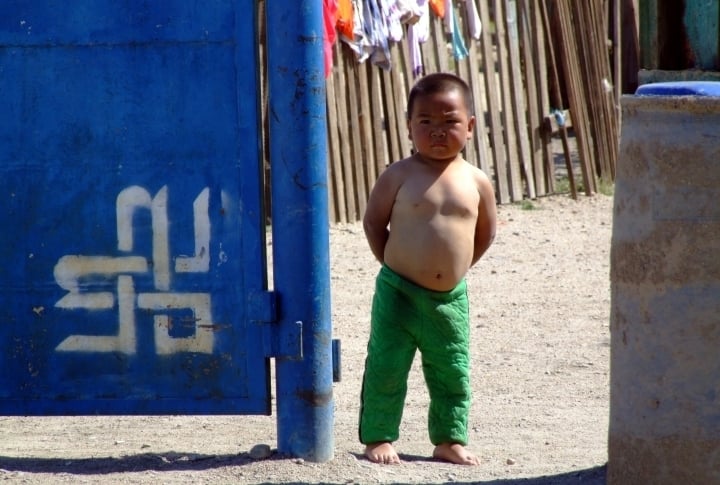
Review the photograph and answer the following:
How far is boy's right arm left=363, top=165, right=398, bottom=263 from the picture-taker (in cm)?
450

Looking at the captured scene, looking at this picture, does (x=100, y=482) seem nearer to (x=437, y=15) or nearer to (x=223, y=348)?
(x=223, y=348)

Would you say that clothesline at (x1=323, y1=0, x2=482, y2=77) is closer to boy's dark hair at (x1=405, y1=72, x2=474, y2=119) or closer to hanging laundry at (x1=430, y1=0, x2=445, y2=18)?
hanging laundry at (x1=430, y1=0, x2=445, y2=18)

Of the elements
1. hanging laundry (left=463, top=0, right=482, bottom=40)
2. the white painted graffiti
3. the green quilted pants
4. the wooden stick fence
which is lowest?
the green quilted pants

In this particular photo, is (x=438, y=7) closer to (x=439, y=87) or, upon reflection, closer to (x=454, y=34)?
(x=454, y=34)

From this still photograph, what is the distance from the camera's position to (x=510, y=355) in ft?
20.2

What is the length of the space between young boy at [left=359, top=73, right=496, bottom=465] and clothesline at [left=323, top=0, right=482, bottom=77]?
4384 millimetres

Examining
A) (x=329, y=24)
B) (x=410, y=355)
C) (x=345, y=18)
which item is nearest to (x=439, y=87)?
(x=410, y=355)

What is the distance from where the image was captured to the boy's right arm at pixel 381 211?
14.8 ft

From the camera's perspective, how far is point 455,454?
14.4ft

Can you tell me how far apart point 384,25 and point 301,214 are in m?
5.61

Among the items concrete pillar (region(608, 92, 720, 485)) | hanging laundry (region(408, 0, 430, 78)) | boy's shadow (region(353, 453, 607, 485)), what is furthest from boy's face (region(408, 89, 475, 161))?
hanging laundry (region(408, 0, 430, 78))

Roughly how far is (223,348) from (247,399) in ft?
0.63

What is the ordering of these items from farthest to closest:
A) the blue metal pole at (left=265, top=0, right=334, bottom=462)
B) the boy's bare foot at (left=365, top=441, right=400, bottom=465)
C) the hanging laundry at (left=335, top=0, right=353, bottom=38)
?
the hanging laundry at (left=335, top=0, right=353, bottom=38), the boy's bare foot at (left=365, top=441, right=400, bottom=465), the blue metal pole at (left=265, top=0, right=334, bottom=462)

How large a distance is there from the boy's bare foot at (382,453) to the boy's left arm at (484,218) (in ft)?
2.54
